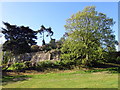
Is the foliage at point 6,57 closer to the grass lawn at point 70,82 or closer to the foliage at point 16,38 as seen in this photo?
the foliage at point 16,38

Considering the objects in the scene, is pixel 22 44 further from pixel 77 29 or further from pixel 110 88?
pixel 110 88

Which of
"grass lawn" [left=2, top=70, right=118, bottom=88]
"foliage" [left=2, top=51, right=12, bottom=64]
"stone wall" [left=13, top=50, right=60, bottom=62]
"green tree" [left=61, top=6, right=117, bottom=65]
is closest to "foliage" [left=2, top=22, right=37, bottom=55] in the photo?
"foliage" [left=2, top=51, right=12, bottom=64]

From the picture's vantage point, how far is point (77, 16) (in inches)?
511

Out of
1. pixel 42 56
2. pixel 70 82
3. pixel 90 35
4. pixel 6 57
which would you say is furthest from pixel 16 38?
pixel 70 82

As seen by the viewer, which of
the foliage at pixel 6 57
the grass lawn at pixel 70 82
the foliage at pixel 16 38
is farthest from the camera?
the foliage at pixel 16 38

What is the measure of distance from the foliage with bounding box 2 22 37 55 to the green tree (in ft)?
43.5

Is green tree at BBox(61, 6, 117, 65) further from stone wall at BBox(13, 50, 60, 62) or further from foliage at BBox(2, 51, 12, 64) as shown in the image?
foliage at BBox(2, 51, 12, 64)

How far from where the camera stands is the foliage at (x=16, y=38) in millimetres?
23516

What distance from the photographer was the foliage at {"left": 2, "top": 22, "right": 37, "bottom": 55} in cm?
2352

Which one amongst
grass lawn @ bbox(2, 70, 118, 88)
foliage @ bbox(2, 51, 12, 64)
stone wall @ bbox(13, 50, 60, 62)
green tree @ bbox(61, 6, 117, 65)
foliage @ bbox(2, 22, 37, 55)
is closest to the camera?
grass lawn @ bbox(2, 70, 118, 88)

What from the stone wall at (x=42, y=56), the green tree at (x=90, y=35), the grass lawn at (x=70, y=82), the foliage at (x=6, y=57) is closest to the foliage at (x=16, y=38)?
the foliage at (x=6, y=57)

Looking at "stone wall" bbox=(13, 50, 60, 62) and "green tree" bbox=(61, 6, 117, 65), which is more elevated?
"green tree" bbox=(61, 6, 117, 65)

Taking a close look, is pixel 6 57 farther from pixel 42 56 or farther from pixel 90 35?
pixel 90 35

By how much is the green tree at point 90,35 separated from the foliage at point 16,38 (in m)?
13.2
